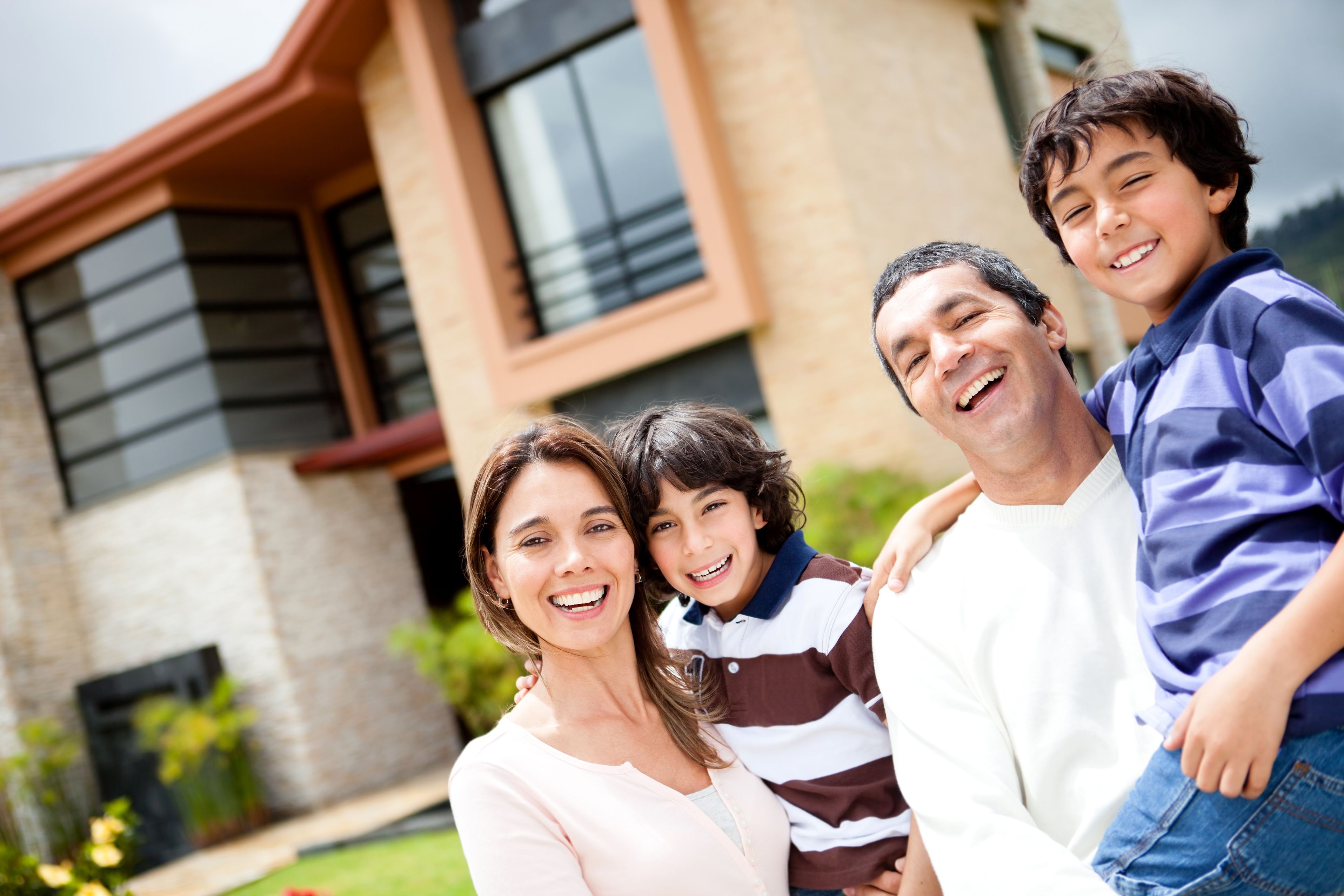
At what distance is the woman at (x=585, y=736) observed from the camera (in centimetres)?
219

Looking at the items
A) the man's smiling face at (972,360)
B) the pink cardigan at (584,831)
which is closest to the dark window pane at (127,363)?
the pink cardigan at (584,831)

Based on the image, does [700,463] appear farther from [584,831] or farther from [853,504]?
[853,504]

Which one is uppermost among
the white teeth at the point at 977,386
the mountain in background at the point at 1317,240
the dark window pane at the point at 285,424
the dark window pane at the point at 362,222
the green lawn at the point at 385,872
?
the dark window pane at the point at 362,222

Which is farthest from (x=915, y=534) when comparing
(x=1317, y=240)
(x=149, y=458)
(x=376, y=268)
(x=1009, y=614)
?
(x=149, y=458)

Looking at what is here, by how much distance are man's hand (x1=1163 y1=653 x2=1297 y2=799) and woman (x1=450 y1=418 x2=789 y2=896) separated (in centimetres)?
103

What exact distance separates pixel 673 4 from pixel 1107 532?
9360mm

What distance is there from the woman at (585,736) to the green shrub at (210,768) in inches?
432

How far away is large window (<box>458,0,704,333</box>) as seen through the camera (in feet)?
35.9

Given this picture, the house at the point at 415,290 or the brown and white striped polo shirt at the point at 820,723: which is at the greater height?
the house at the point at 415,290

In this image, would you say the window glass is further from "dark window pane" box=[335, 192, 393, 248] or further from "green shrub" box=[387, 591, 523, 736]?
"green shrub" box=[387, 591, 523, 736]

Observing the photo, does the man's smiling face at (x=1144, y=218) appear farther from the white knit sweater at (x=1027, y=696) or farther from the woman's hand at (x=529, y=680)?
the woman's hand at (x=529, y=680)

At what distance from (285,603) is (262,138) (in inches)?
215

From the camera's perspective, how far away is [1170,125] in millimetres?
2047

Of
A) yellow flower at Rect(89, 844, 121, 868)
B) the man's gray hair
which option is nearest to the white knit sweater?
the man's gray hair
